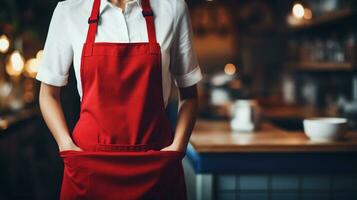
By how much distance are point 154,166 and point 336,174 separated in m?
1.32

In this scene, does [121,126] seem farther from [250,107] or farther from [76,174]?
[250,107]

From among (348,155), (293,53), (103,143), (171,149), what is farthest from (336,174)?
(293,53)

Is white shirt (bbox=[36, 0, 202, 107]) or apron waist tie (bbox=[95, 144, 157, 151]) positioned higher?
white shirt (bbox=[36, 0, 202, 107])

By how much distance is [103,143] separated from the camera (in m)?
2.06

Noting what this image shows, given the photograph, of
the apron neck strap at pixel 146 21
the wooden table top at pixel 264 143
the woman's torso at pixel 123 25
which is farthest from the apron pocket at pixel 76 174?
the wooden table top at pixel 264 143

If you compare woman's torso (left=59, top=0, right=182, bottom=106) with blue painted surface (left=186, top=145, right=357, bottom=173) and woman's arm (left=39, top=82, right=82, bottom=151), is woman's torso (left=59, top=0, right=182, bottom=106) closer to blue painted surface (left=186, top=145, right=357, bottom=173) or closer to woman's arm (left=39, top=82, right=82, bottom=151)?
woman's arm (left=39, top=82, right=82, bottom=151)

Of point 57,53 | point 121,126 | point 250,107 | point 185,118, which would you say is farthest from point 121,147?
point 250,107

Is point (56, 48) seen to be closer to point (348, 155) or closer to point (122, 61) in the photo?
point (122, 61)

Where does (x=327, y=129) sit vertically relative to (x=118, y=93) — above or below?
below

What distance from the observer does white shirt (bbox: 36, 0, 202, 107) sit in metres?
2.10

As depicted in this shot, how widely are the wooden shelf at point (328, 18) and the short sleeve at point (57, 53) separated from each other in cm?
278

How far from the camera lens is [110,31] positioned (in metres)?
2.12

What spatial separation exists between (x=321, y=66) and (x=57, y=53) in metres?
3.85

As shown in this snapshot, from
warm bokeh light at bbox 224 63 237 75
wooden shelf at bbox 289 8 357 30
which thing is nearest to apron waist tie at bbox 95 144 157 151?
wooden shelf at bbox 289 8 357 30
